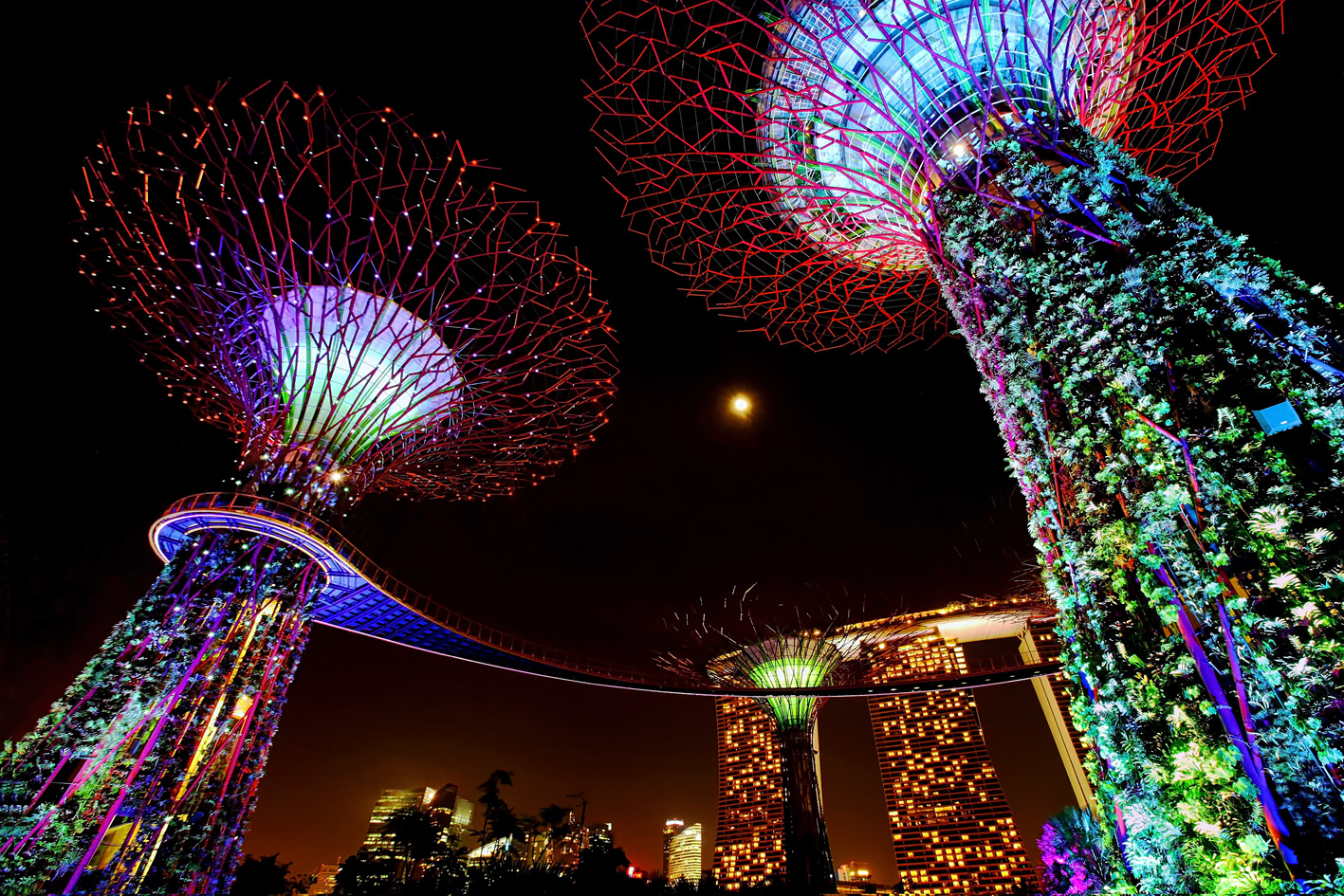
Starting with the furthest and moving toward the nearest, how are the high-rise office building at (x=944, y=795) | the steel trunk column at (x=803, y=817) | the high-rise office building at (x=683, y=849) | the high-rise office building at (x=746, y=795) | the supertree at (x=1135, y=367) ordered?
the high-rise office building at (x=683, y=849) → the high-rise office building at (x=944, y=795) → the high-rise office building at (x=746, y=795) → the steel trunk column at (x=803, y=817) → the supertree at (x=1135, y=367)

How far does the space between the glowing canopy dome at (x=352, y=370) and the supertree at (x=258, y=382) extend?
0.20 feet

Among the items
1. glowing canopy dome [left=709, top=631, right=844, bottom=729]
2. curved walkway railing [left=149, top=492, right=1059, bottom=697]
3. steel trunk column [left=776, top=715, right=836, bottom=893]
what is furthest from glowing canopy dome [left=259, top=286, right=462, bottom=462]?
steel trunk column [left=776, top=715, right=836, bottom=893]

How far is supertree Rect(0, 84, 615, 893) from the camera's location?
9.66 meters

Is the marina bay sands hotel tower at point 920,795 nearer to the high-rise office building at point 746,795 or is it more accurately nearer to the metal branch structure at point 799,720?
the high-rise office building at point 746,795

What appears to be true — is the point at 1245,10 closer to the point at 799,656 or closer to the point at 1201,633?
the point at 1201,633

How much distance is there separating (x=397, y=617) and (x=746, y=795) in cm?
7524

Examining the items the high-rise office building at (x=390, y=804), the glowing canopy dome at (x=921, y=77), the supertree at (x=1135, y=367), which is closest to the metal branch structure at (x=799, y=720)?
the glowing canopy dome at (x=921, y=77)

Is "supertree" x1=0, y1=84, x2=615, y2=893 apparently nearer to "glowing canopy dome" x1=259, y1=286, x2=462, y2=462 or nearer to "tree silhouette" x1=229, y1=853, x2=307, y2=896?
"glowing canopy dome" x1=259, y1=286, x2=462, y2=462

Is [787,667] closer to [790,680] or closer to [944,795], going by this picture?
[790,680]

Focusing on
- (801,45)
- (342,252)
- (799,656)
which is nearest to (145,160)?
(342,252)

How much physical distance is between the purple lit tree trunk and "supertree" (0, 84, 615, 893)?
0.03 metres

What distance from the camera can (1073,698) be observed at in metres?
4.52

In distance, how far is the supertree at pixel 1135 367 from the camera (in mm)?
3393

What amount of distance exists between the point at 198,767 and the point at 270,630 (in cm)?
254
